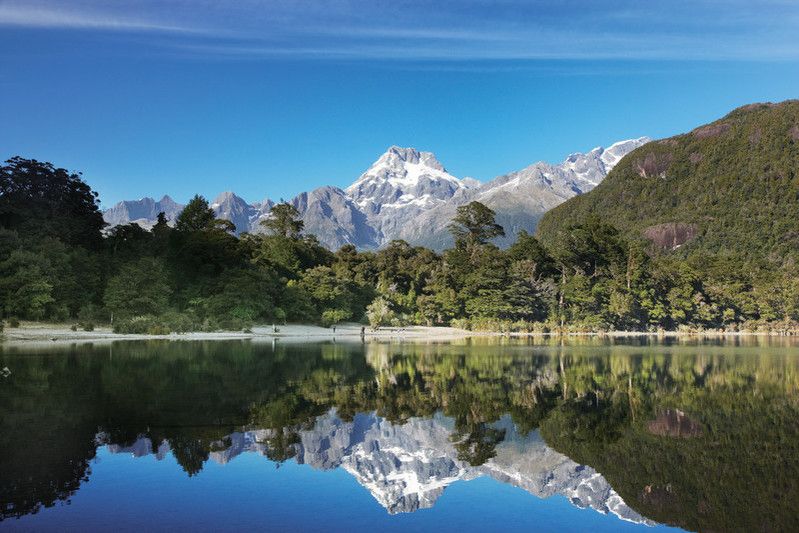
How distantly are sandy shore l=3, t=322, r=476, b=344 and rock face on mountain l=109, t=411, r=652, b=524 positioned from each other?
81.1ft

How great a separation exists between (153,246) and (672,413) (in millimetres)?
43283

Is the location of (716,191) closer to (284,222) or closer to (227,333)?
(284,222)

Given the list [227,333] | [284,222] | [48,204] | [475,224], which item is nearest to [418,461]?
→ [227,333]

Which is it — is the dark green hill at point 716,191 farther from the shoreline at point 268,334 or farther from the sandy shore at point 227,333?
the sandy shore at point 227,333

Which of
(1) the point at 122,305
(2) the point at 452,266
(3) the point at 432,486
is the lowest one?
(3) the point at 432,486

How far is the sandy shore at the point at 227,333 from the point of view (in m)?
31.9

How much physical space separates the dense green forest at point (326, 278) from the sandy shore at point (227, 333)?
1057 millimetres

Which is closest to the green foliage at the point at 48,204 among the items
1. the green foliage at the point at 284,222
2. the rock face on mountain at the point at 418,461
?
the green foliage at the point at 284,222

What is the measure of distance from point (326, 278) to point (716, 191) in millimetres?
84072

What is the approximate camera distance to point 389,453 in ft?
33.3

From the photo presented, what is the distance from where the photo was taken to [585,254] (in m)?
61.4

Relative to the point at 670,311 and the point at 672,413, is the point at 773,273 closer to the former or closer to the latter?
the point at 670,311

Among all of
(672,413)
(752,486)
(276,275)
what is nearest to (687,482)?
(752,486)

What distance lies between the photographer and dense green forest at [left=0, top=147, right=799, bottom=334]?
39.6m
